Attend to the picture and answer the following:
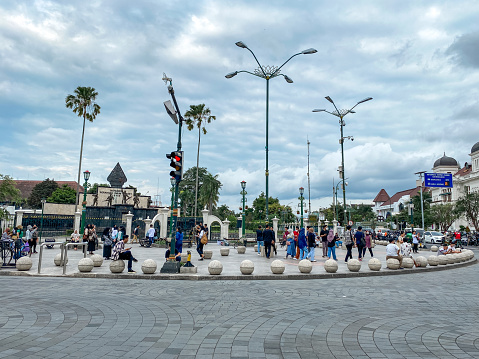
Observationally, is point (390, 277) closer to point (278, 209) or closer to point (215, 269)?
point (215, 269)

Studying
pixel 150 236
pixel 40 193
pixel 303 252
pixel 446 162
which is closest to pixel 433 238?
pixel 303 252

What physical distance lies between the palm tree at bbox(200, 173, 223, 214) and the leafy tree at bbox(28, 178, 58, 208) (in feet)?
127

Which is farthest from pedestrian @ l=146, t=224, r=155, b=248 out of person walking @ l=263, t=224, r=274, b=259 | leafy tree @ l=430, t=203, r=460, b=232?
leafy tree @ l=430, t=203, r=460, b=232

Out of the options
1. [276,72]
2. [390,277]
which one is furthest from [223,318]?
[276,72]

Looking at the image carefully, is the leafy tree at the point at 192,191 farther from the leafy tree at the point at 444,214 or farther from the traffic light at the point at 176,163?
the traffic light at the point at 176,163

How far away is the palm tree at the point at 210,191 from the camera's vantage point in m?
63.1

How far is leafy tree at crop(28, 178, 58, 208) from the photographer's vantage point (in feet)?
263

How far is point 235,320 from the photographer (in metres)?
6.56

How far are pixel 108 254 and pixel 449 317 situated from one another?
1515 centimetres

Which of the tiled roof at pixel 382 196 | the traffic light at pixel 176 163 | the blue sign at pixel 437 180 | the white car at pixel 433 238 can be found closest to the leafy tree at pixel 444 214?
the blue sign at pixel 437 180

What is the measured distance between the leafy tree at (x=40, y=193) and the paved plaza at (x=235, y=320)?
7873cm

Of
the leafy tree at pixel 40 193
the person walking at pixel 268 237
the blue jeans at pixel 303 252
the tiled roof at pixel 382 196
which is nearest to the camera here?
the blue jeans at pixel 303 252

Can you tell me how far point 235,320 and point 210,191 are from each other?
186 ft

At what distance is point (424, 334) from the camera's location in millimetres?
5805
